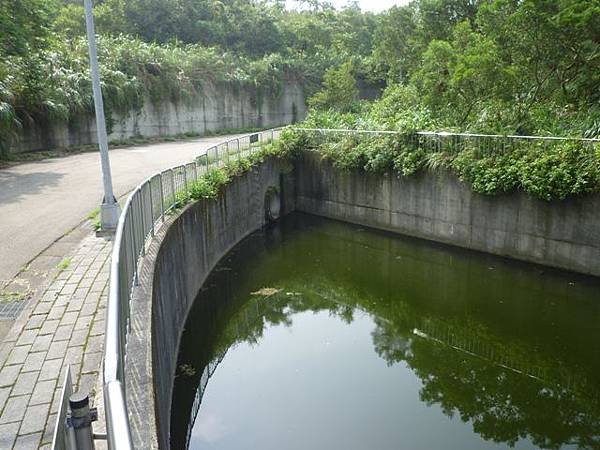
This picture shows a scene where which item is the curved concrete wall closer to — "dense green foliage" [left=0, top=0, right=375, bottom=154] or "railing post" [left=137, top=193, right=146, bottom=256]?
"railing post" [left=137, top=193, right=146, bottom=256]

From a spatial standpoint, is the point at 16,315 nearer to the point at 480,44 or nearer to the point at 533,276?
the point at 533,276

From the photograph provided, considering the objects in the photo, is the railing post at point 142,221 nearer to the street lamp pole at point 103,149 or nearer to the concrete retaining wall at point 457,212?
the street lamp pole at point 103,149

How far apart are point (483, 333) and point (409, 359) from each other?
1.84 meters

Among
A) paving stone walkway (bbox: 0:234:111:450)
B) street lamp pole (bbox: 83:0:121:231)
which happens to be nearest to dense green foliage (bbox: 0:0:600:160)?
street lamp pole (bbox: 83:0:121:231)

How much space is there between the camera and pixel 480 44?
16.3 metres

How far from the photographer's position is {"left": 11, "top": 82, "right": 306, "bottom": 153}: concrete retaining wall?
21141mm

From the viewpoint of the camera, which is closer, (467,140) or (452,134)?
(467,140)

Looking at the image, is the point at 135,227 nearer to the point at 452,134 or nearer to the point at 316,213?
the point at 452,134

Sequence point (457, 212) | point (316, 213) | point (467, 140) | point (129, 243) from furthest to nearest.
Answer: point (316, 213), point (457, 212), point (467, 140), point (129, 243)

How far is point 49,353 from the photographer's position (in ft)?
17.3

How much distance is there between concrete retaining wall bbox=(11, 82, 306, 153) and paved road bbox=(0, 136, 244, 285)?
2037 mm

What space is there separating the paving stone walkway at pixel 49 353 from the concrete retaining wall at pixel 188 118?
14.5 metres

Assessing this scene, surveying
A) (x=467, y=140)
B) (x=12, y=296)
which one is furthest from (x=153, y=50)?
(x=12, y=296)

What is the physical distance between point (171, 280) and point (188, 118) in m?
24.1
